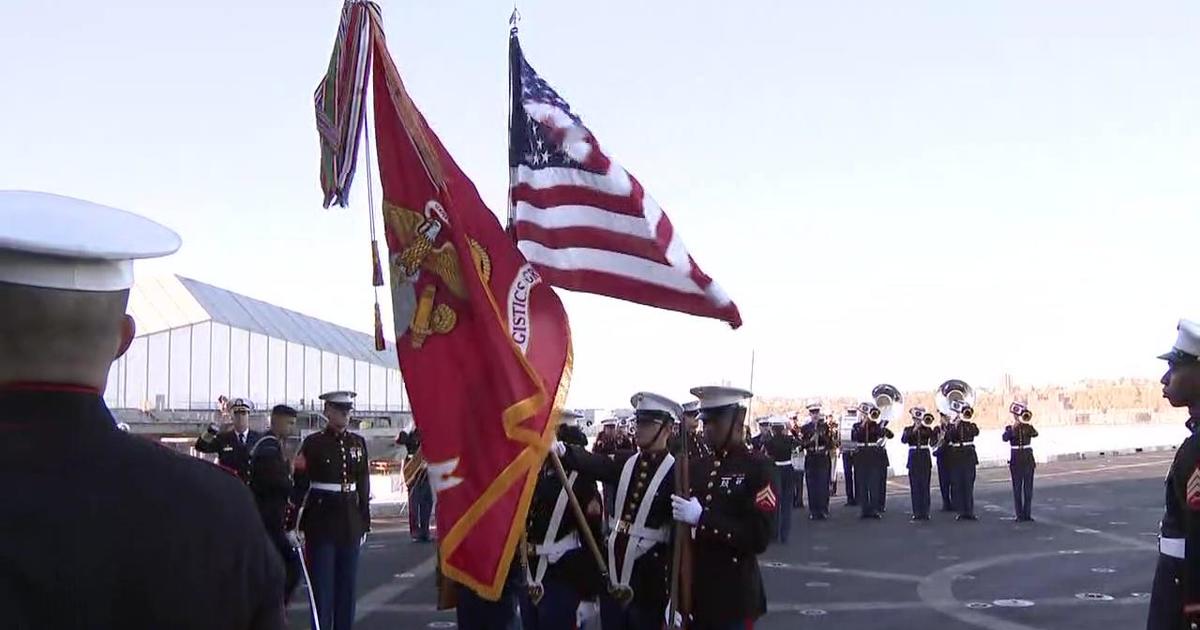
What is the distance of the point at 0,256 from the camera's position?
5.19ft

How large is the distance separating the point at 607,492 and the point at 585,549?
8.09ft

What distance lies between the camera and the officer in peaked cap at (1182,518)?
475 cm

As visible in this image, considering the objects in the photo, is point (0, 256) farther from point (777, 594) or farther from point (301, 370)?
point (301, 370)

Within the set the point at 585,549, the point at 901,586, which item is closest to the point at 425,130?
the point at 585,549

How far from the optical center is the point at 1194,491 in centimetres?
478

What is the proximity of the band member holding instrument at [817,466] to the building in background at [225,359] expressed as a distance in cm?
1265


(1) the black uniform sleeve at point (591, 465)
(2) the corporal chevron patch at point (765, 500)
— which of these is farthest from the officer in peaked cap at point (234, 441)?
(2) the corporal chevron patch at point (765, 500)

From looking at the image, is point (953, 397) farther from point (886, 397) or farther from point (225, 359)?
point (225, 359)

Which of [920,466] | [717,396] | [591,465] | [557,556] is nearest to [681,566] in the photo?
[717,396]

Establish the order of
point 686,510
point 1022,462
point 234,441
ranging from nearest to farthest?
1. point 686,510
2. point 234,441
3. point 1022,462

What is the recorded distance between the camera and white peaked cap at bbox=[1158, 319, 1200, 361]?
16.3ft

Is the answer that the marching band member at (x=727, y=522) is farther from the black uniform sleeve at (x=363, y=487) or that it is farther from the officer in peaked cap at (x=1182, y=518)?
the black uniform sleeve at (x=363, y=487)

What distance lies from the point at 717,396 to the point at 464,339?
1546 mm

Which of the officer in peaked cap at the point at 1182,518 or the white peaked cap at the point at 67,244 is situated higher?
the white peaked cap at the point at 67,244
